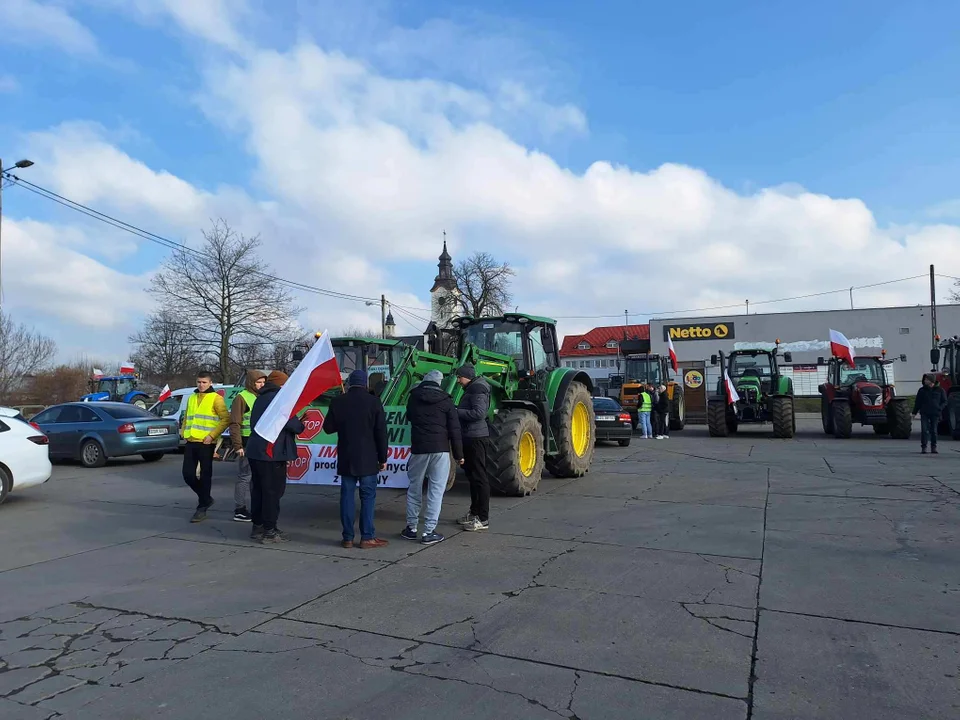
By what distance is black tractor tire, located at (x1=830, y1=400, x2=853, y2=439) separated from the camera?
1972cm

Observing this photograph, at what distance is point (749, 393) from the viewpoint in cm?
2144

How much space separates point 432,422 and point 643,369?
20.2 metres

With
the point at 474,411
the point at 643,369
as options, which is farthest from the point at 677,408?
the point at 474,411

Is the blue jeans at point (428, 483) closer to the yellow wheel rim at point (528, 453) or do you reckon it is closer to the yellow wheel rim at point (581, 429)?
the yellow wheel rim at point (528, 453)

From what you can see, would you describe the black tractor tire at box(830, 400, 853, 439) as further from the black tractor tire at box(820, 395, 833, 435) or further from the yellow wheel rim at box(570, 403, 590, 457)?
the yellow wheel rim at box(570, 403, 590, 457)

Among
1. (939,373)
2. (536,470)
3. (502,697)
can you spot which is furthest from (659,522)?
(939,373)

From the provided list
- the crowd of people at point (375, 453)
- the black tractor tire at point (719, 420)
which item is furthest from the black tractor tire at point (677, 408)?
the crowd of people at point (375, 453)

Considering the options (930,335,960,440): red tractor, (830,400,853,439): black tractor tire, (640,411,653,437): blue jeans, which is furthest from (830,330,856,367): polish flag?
(640,411,653,437): blue jeans

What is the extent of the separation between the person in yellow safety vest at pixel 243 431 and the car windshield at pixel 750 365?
1754 centimetres

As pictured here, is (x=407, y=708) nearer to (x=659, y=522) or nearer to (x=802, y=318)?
(x=659, y=522)

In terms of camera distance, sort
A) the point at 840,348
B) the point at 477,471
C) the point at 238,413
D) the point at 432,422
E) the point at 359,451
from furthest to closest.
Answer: the point at 840,348 → the point at 238,413 → the point at 477,471 → the point at 432,422 → the point at 359,451

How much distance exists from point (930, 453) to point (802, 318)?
37.1 meters

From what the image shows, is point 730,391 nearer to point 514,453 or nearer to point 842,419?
point 842,419

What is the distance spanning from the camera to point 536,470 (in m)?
10.1
